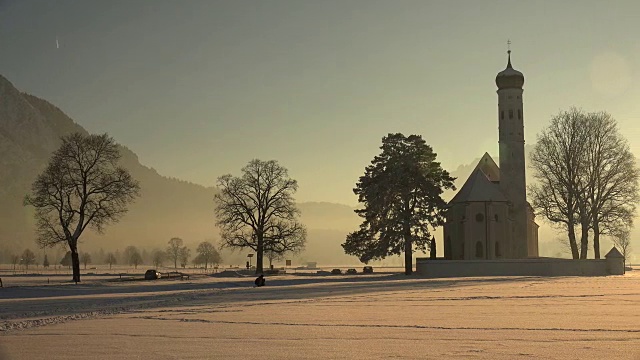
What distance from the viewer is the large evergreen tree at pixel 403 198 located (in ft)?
231

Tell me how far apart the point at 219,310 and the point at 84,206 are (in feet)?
112

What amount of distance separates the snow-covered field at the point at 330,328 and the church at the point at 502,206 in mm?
49513

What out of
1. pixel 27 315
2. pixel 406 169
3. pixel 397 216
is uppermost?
pixel 406 169

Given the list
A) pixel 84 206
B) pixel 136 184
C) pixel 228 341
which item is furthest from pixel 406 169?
pixel 228 341

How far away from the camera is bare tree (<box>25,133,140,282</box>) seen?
58500mm

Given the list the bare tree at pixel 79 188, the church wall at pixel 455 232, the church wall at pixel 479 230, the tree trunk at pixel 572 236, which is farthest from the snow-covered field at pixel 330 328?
the church wall at pixel 455 232

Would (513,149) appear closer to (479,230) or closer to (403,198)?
(479,230)

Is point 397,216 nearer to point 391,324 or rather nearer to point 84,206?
point 84,206

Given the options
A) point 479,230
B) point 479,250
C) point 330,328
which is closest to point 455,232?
point 479,230

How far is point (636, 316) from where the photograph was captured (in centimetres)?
2439

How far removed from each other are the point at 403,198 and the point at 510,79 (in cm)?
3104

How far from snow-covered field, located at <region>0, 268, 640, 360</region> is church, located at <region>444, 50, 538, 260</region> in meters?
49.5

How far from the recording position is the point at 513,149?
91.9m

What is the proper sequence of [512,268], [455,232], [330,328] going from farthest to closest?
1. [455,232]
2. [512,268]
3. [330,328]
